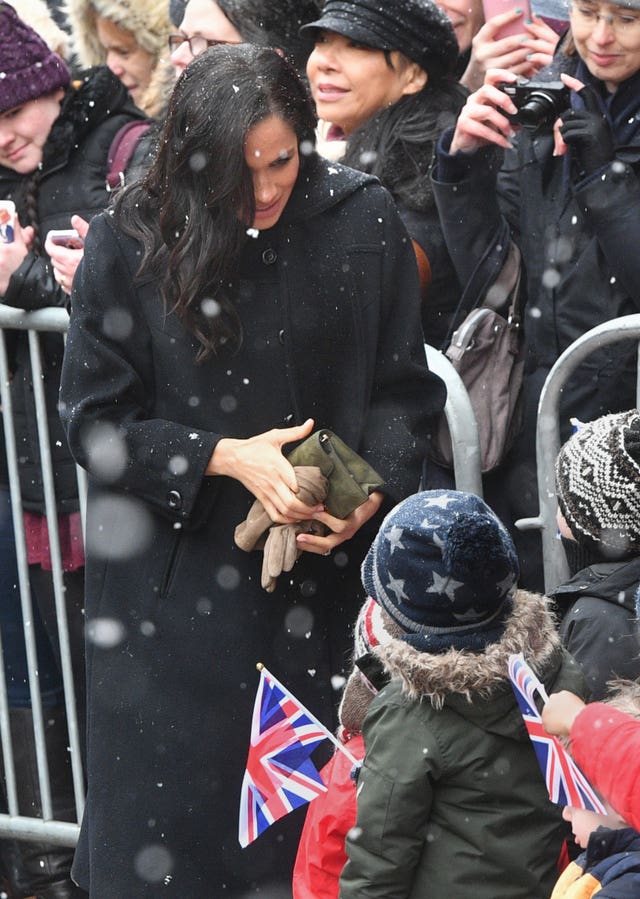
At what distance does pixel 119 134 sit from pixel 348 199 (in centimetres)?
156

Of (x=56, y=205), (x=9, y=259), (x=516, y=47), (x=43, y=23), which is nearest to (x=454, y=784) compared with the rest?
(x=9, y=259)

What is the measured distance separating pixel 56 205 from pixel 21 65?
468 millimetres

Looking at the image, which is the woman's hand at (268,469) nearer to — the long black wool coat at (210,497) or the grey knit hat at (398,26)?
the long black wool coat at (210,497)

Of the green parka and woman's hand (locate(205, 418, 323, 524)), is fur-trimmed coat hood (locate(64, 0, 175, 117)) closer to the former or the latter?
woman's hand (locate(205, 418, 323, 524))

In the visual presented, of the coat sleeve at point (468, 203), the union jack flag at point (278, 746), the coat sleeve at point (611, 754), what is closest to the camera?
the coat sleeve at point (611, 754)

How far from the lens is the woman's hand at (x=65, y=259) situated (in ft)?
14.9

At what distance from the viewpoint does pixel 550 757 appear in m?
2.84

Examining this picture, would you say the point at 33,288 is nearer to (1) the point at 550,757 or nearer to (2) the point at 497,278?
(2) the point at 497,278

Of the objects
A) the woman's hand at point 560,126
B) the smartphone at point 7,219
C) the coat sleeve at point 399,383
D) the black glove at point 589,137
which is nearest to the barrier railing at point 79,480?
the smartphone at point 7,219

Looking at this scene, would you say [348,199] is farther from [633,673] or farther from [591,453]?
[633,673]

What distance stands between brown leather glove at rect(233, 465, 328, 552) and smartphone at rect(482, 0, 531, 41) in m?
1.77

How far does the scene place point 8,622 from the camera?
5.10 m

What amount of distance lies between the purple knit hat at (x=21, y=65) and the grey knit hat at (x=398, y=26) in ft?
3.20

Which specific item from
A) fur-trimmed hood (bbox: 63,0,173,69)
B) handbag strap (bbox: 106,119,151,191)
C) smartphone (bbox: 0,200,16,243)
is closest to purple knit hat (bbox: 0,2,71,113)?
handbag strap (bbox: 106,119,151,191)
